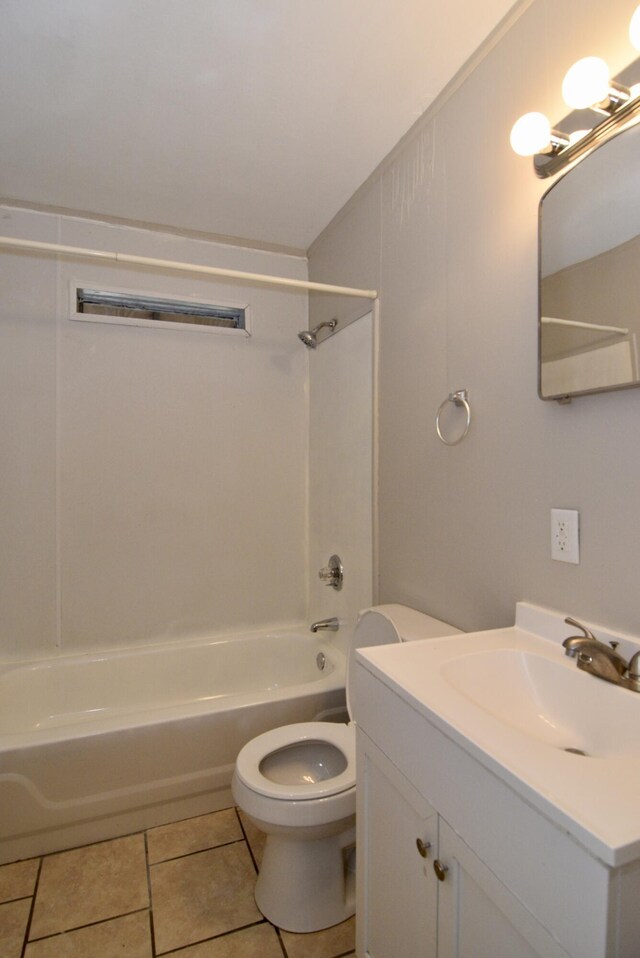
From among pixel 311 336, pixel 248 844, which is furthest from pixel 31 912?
pixel 311 336

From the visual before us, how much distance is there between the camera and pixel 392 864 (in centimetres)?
100

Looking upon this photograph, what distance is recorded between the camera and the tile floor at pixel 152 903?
1335mm

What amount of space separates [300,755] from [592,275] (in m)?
1.65

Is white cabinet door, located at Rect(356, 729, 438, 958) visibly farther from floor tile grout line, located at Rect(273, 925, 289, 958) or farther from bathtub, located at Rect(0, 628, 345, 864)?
bathtub, located at Rect(0, 628, 345, 864)

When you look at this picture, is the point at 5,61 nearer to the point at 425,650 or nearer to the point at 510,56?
the point at 510,56

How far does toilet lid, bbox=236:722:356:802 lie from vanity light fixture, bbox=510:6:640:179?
167 cm

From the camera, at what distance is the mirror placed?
96 centimetres

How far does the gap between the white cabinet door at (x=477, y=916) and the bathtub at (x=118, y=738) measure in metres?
1.12

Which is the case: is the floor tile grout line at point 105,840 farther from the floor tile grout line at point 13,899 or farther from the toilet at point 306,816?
the toilet at point 306,816

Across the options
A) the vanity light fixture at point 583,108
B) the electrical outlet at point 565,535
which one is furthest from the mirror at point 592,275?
the electrical outlet at point 565,535

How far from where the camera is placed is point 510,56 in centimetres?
127

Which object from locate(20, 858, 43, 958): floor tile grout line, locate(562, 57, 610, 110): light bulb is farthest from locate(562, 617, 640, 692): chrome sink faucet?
locate(20, 858, 43, 958): floor tile grout line

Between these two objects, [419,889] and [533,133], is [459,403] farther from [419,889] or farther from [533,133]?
[419,889]

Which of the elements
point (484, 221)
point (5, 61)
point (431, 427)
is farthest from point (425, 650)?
point (5, 61)
